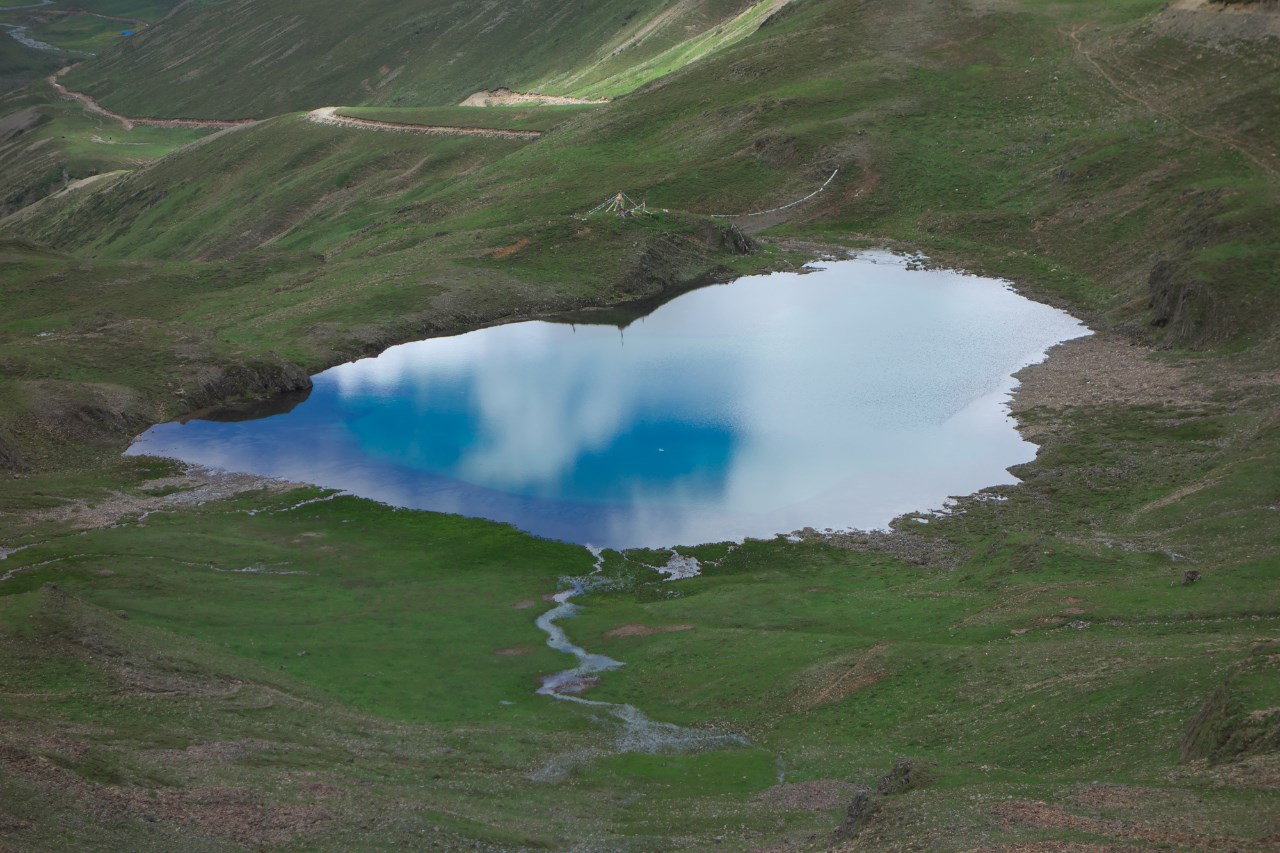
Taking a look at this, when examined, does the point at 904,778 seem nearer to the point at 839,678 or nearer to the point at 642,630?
the point at 839,678

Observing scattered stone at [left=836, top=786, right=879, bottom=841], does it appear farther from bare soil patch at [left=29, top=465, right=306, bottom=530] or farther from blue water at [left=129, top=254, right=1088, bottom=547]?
bare soil patch at [left=29, top=465, right=306, bottom=530]

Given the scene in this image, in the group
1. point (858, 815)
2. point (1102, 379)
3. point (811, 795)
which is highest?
point (1102, 379)

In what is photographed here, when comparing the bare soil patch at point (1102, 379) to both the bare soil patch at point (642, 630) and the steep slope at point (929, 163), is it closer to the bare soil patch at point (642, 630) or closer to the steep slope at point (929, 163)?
the steep slope at point (929, 163)

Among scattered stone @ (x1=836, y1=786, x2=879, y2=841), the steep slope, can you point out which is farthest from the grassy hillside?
the steep slope

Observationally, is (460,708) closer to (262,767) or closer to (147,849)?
(262,767)

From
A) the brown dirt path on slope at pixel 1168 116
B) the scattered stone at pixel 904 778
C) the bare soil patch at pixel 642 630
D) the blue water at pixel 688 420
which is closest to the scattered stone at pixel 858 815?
the scattered stone at pixel 904 778

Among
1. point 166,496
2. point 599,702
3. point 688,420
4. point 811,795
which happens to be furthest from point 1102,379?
point 166,496

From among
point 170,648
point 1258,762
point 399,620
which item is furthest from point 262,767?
point 1258,762
